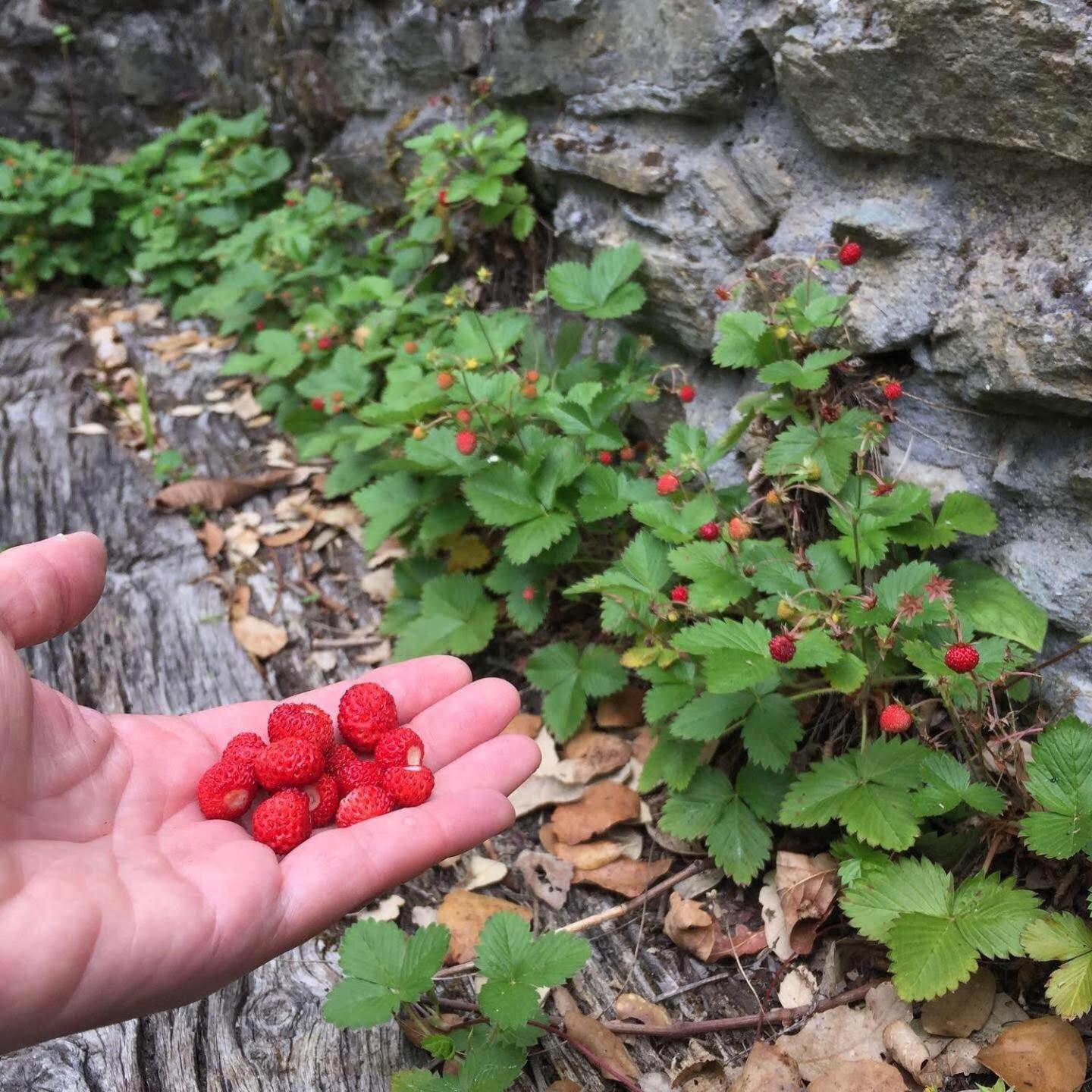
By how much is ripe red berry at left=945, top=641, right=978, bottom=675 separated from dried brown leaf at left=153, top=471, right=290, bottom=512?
2.70 metres

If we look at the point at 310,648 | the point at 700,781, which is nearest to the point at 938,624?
the point at 700,781

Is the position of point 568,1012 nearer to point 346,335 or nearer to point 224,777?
point 224,777

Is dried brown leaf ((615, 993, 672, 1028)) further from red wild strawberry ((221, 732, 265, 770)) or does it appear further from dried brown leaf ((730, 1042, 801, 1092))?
red wild strawberry ((221, 732, 265, 770))

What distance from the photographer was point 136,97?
598 cm

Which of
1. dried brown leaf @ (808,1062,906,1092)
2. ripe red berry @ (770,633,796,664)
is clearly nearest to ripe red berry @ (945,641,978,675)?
ripe red berry @ (770,633,796,664)

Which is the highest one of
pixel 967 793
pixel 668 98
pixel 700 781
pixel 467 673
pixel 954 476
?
pixel 668 98

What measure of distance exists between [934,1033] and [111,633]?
96.9 inches

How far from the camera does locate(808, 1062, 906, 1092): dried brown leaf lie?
1.67 m

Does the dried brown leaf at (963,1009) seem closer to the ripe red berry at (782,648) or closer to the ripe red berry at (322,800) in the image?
the ripe red berry at (782,648)

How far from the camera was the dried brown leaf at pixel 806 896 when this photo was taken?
6.44ft

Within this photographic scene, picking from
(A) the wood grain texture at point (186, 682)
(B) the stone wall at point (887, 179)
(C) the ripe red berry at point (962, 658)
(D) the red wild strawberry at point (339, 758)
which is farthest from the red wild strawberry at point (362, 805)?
(B) the stone wall at point (887, 179)

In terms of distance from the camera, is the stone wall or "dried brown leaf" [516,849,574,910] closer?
the stone wall

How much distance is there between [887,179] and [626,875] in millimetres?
1752

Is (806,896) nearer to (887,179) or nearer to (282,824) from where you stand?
(282,824)
